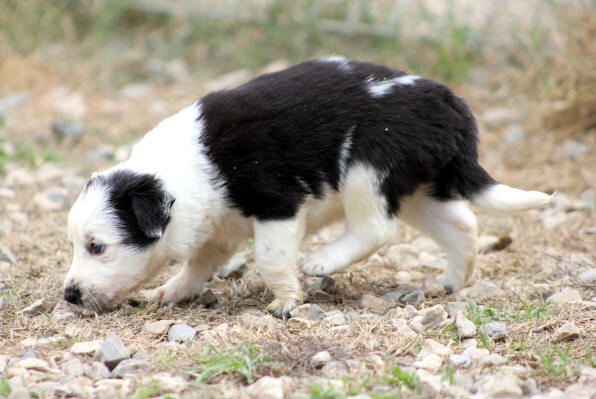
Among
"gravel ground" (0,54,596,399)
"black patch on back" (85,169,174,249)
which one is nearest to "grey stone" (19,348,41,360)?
"gravel ground" (0,54,596,399)

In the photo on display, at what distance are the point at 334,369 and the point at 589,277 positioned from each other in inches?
86.6

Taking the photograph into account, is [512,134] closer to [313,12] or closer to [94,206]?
[313,12]

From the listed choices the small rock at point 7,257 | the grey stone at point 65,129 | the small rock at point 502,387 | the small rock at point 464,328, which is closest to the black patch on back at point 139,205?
the small rock at point 7,257

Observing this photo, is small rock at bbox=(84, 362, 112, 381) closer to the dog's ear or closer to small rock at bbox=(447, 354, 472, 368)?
the dog's ear

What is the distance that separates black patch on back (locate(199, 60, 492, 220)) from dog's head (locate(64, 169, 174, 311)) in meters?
0.45

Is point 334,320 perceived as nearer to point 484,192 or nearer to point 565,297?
point 484,192

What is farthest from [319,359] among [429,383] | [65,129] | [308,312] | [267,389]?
[65,129]

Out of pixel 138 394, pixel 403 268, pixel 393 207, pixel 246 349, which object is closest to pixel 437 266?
pixel 403 268

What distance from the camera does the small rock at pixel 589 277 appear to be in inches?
187

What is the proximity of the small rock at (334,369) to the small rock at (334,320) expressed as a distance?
1.96 ft

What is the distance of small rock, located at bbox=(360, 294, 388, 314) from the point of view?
4.49 meters

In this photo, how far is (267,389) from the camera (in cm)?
312

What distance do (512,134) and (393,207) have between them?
3.99 m

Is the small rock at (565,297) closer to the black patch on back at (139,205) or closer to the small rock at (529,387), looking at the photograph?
the small rock at (529,387)
